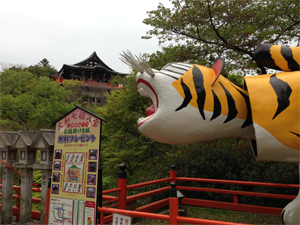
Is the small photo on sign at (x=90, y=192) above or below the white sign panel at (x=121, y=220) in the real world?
above

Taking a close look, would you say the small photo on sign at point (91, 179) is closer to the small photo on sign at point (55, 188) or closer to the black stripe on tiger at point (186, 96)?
the small photo on sign at point (55, 188)

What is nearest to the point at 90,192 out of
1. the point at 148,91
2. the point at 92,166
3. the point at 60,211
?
the point at 92,166

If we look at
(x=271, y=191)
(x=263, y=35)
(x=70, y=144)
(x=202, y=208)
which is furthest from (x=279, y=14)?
(x=70, y=144)

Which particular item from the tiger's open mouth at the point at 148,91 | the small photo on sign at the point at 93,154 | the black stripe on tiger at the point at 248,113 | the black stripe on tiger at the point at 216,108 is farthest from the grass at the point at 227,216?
the black stripe on tiger at the point at 216,108

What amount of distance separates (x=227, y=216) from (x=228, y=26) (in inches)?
230

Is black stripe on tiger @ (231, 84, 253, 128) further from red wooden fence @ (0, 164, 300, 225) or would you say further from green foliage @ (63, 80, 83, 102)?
green foliage @ (63, 80, 83, 102)

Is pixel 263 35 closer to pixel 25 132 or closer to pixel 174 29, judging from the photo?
pixel 174 29

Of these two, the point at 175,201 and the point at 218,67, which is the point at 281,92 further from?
the point at 175,201

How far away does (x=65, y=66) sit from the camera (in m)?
26.4

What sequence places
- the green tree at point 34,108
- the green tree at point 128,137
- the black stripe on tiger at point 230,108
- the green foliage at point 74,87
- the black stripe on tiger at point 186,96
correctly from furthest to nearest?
the green foliage at point 74,87 < the green tree at point 34,108 < the green tree at point 128,137 < the black stripe on tiger at point 230,108 < the black stripe on tiger at point 186,96

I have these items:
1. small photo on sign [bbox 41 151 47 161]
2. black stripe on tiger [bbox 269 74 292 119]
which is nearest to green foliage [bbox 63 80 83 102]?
small photo on sign [bbox 41 151 47 161]

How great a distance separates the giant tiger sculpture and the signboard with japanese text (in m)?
0.79

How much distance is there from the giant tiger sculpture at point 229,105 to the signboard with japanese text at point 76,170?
2.60ft

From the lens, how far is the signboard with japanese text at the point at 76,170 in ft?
11.0
